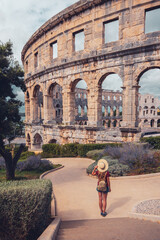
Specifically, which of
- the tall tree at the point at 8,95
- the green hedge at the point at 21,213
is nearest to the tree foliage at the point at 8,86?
the tall tree at the point at 8,95

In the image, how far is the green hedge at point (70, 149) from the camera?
513 inches

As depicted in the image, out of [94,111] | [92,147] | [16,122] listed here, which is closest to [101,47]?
[94,111]

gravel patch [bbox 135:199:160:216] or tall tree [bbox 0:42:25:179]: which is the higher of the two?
tall tree [bbox 0:42:25:179]

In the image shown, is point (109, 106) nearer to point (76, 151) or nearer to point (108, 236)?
point (76, 151)

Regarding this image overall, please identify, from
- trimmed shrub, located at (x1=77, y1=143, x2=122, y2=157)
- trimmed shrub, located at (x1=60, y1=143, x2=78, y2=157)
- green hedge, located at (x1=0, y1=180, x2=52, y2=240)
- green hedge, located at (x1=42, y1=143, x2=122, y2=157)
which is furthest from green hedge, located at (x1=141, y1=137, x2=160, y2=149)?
green hedge, located at (x1=0, y1=180, x2=52, y2=240)

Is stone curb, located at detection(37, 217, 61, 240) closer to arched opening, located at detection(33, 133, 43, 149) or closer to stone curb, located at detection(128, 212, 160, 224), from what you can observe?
stone curb, located at detection(128, 212, 160, 224)

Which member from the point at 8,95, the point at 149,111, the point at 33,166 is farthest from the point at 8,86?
the point at 149,111

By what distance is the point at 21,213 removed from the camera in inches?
145

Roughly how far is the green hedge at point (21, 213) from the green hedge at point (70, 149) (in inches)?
357

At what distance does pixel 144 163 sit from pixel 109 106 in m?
39.8

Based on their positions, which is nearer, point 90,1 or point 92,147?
point 92,147

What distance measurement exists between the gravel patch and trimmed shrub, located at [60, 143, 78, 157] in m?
9.08

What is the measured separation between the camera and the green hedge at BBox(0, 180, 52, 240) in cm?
364

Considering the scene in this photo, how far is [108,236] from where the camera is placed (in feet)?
11.5
